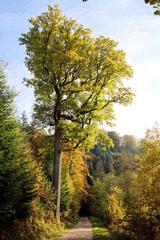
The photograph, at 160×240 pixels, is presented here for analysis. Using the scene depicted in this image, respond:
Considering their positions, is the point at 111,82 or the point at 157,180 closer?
A: the point at 157,180

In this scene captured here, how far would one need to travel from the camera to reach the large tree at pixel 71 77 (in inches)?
830

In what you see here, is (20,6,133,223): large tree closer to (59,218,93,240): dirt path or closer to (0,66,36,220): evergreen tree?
(59,218,93,240): dirt path

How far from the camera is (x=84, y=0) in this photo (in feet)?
12.2

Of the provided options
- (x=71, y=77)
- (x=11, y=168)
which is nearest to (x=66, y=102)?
(x=71, y=77)

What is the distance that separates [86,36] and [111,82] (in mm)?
3619

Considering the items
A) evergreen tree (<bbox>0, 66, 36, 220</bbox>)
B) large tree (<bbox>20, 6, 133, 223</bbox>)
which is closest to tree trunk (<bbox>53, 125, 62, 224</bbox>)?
large tree (<bbox>20, 6, 133, 223</bbox>)

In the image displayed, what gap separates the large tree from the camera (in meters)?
21.1

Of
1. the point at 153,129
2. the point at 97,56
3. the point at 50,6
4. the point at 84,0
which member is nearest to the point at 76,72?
the point at 97,56

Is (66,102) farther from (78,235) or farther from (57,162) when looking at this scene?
(78,235)

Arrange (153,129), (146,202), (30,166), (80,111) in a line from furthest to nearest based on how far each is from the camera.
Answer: (80,111) < (153,129) < (30,166) < (146,202)

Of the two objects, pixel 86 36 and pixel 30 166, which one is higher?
pixel 86 36

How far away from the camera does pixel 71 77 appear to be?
22703mm

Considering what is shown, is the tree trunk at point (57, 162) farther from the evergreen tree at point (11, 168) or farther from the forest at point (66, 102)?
the evergreen tree at point (11, 168)

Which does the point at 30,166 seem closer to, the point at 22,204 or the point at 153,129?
the point at 22,204
